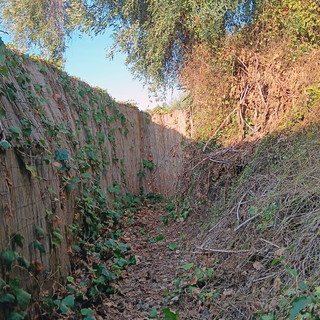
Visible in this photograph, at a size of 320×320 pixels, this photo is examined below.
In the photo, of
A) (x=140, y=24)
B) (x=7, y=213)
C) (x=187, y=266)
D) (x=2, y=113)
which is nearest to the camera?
(x=7, y=213)

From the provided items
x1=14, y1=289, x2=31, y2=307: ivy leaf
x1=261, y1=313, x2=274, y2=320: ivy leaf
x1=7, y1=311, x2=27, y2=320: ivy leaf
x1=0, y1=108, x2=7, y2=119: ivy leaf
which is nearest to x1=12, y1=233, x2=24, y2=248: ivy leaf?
x1=14, y1=289, x2=31, y2=307: ivy leaf

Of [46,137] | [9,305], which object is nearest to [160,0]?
[46,137]

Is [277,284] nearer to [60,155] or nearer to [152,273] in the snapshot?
[152,273]

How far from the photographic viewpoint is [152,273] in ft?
13.4

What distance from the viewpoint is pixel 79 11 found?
9648mm

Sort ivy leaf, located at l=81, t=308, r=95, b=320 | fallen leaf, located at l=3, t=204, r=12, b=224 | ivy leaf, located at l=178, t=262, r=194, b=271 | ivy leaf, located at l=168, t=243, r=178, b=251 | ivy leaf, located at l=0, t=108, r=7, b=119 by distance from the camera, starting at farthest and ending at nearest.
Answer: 1. ivy leaf, located at l=168, t=243, r=178, b=251
2. ivy leaf, located at l=178, t=262, r=194, b=271
3. ivy leaf, located at l=81, t=308, r=95, b=320
4. ivy leaf, located at l=0, t=108, r=7, b=119
5. fallen leaf, located at l=3, t=204, r=12, b=224

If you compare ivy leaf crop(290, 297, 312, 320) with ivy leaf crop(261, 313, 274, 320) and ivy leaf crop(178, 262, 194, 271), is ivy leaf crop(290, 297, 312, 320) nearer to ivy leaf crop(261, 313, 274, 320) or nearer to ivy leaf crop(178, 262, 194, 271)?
ivy leaf crop(261, 313, 274, 320)

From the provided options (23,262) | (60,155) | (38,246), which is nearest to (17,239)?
(23,262)

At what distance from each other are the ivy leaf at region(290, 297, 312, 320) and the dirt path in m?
1.09

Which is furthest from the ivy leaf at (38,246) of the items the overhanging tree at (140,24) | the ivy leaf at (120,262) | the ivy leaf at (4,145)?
the overhanging tree at (140,24)

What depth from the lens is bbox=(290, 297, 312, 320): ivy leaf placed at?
211 cm

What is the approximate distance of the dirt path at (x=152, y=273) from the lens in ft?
10.8

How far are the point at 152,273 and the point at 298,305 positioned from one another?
2184 mm

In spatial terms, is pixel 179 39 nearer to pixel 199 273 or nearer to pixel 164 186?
pixel 164 186
